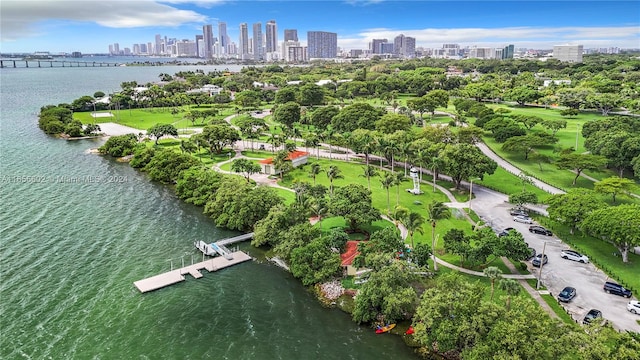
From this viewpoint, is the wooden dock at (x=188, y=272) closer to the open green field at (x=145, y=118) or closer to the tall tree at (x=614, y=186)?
the tall tree at (x=614, y=186)

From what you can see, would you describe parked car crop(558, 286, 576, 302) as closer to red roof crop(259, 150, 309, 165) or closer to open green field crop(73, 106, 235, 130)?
red roof crop(259, 150, 309, 165)

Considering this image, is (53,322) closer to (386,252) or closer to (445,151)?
(386,252)

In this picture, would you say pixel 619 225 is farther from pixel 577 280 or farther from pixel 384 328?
pixel 384 328

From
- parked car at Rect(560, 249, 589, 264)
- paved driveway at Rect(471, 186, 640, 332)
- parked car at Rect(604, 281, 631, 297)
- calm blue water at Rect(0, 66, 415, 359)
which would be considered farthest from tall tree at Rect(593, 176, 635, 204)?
calm blue water at Rect(0, 66, 415, 359)

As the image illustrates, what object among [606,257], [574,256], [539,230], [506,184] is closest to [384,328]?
[574,256]

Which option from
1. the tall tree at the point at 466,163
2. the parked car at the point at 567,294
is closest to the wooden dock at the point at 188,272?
the parked car at the point at 567,294
